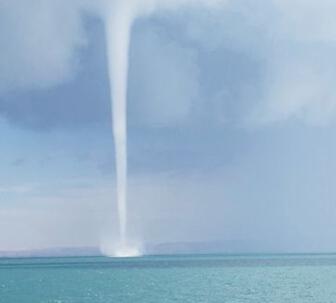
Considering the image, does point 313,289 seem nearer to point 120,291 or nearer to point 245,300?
point 245,300

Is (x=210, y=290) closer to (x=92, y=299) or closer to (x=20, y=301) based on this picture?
(x=92, y=299)

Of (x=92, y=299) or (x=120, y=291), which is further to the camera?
(x=120, y=291)

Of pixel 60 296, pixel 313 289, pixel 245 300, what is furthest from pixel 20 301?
pixel 313 289

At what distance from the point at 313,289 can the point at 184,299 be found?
23.5 m

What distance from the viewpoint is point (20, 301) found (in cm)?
8631

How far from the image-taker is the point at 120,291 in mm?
99312

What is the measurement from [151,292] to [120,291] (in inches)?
181

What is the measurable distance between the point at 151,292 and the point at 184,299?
497 inches

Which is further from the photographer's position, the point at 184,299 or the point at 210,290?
the point at 210,290

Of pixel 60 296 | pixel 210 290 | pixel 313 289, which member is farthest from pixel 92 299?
pixel 313 289

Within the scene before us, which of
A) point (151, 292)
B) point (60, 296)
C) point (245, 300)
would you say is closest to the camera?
point (245, 300)

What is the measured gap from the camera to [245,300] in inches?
3302

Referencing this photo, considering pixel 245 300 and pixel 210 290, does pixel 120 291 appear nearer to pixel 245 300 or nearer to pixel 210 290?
pixel 210 290

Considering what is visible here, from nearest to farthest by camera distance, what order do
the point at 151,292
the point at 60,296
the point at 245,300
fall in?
the point at 245,300
the point at 60,296
the point at 151,292
